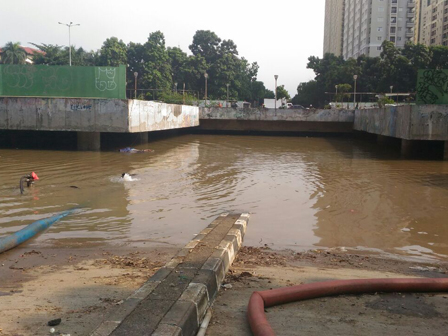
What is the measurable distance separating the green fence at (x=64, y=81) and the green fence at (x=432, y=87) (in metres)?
11.9

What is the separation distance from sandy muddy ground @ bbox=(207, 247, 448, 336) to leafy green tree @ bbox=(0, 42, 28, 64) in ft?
209

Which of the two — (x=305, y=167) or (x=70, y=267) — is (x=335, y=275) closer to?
(x=70, y=267)

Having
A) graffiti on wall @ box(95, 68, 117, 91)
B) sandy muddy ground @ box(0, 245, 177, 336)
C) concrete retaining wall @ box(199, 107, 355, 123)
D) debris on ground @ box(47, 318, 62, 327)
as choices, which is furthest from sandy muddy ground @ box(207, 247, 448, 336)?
concrete retaining wall @ box(199, 107, 355, 123)

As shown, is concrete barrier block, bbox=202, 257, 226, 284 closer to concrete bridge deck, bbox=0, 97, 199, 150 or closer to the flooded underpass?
the flooded underpass

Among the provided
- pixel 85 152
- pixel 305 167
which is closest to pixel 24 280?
pixel 305 167

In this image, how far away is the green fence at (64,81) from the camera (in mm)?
18094

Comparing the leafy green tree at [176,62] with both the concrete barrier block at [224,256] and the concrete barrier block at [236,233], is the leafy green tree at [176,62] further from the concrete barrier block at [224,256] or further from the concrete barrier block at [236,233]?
the concrete barrier block at [224,256]

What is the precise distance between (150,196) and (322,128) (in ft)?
79.1

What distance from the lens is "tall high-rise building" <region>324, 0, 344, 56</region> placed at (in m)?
118

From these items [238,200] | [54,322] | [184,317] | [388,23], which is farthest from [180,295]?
[388,23]

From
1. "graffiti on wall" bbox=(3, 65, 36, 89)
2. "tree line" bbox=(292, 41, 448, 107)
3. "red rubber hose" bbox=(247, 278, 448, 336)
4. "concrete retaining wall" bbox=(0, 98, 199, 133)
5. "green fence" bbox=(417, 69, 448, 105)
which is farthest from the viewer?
"tree line" bbox=(292, 41, 448, 107)

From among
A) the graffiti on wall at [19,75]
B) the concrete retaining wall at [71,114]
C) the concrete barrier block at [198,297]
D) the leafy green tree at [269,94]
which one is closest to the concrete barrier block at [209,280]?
the concrete barrier block at [198,297]

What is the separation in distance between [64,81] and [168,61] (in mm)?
52541

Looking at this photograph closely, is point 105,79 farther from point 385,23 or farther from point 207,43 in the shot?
point 385,23
